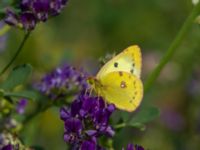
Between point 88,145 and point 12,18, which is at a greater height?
point 12,18

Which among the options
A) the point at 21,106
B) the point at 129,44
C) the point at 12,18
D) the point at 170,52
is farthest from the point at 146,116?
the point at 129,44

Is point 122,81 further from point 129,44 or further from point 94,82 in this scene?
point 129,44

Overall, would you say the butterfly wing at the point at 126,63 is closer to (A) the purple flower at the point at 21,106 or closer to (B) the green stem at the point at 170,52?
(B) the green stem at the point at 170,52

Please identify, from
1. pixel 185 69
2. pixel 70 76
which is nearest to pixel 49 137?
pixel 185 69

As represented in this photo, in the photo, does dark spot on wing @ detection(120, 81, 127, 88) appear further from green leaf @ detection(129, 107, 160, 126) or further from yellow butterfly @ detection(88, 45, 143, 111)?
green leaf @ detection(129, 107, 160, 126)

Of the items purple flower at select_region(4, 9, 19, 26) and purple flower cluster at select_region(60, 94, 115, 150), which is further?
purple flower at select_region(4, 9, 19, 26)

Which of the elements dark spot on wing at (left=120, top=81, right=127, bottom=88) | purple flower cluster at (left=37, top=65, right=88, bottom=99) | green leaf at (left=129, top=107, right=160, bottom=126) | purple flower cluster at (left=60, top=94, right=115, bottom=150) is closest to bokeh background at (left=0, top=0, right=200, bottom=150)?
purple flower cluster at (left=37, top=65, right=88, bottom=99)
